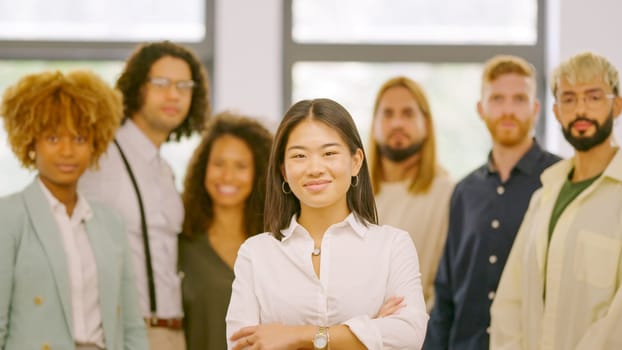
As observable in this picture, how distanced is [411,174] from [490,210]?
0.53 m

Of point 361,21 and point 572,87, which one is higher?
point 361,21

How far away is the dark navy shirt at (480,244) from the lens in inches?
142

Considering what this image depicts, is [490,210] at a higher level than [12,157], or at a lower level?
lower

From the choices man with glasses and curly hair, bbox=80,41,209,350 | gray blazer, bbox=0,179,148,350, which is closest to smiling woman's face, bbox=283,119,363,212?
gray blazer, bbox=0,179,148,350

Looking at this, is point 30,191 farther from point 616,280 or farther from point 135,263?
point 616,280

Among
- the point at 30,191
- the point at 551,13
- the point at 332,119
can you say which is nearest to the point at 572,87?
the point at 332,119

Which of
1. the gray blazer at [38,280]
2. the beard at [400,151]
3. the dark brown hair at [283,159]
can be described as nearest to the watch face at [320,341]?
the dark brown hair at [283,159]

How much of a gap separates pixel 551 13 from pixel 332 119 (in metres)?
3.47

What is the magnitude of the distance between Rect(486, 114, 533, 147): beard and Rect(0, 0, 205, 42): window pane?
223 cm

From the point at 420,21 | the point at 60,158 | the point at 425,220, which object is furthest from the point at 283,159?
the point at 420,21

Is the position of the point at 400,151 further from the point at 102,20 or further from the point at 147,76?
the point at 102,20

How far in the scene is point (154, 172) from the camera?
11.6 ft

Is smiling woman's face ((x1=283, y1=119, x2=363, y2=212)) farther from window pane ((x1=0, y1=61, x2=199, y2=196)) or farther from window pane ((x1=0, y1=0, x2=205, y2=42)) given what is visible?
window pane ((x1=0, y1=0, x2=205, y2=42))

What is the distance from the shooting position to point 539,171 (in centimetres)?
365
